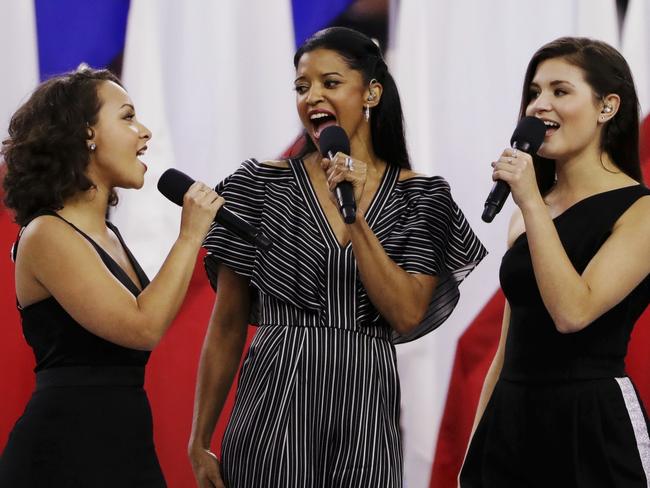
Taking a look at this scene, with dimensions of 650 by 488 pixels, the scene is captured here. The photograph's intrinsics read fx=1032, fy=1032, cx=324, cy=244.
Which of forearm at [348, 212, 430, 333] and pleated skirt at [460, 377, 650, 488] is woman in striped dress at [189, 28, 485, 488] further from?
pleated skirt at [460, 377, 650, 488]

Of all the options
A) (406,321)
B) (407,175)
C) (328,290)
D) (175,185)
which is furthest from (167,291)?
(407,175)

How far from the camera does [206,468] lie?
1822mm

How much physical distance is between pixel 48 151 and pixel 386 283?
605 mm

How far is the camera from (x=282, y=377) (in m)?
1.74

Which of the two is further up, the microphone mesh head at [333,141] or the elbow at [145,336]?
the microphone mesh head at [333,141]

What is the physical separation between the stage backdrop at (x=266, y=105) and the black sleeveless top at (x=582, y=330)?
3.00ft

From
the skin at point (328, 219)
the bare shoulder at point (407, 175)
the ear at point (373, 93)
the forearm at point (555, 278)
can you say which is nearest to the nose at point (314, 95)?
the skin at point (328, 219)

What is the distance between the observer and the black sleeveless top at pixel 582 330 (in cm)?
168

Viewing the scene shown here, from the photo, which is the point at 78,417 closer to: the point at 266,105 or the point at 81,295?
the point at 81,295

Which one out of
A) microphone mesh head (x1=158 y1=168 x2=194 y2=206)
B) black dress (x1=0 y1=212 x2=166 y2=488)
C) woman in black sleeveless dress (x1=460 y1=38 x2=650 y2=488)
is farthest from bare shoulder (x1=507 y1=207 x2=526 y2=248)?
black dress (x1=0 y1=212 x2=166 y2=488)

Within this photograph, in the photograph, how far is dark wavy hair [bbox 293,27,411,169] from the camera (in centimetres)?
190

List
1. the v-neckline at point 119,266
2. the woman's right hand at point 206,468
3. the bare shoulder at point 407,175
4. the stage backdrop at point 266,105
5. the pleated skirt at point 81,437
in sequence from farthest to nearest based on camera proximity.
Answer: the stage backdrop at point 266,105
the bare shoulder at point 407,175
the woman's right hand at point 206,468
the v-neckline at point 119,266
the pleated skirt at point 81,437

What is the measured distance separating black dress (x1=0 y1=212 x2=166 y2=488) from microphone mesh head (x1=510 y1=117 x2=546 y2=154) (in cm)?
70

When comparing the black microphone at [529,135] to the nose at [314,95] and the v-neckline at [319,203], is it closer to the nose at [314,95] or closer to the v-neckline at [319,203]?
the v-neckline at [319,203]
